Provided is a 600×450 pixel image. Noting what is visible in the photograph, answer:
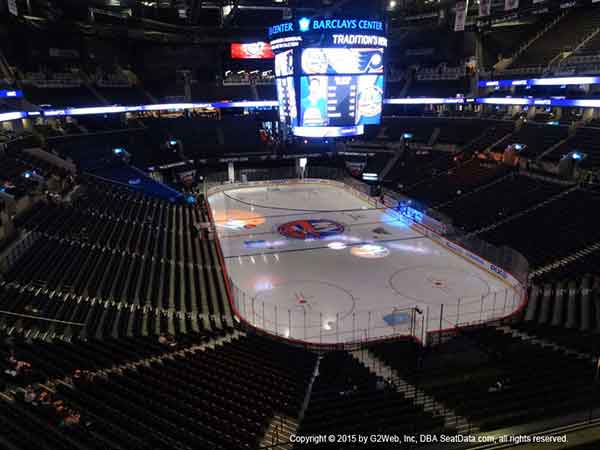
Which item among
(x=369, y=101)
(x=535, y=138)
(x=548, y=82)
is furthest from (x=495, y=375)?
(x=548, y=82)

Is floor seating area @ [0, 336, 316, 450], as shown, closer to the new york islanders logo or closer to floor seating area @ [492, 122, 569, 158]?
the new york islanders logo

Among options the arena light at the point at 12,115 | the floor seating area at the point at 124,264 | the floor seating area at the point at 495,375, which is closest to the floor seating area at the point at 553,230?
the floor seating area at the point at 495,375

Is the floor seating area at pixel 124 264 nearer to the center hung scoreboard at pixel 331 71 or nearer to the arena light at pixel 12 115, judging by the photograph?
the arena light at pixel 12 115

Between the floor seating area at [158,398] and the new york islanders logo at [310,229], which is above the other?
the floor seating area at [158,398]

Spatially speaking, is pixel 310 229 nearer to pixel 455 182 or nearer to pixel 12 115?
pixel 455 182

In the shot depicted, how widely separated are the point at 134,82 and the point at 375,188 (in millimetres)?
26926

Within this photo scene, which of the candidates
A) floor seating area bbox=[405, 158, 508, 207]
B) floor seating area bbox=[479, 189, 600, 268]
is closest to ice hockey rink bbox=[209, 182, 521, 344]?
floor seating area bbox=[479, 189, 600, 268]

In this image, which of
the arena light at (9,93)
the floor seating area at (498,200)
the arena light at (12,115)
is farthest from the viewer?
the arena light at (9,93)

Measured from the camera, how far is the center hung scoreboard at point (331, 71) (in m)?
22.5

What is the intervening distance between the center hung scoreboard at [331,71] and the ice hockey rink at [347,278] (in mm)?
6152

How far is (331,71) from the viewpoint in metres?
23.1


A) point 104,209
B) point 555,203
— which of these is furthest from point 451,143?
point 104,209

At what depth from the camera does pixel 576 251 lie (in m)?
17.9

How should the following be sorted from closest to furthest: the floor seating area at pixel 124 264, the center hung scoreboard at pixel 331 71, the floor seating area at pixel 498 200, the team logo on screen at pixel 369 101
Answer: the floor seating area at pixel 124 264 < the center hung scoreboard at pixel 331 71 < the floor seating area at pixel 498 200 < the team logo on screen at pixel 369 101
